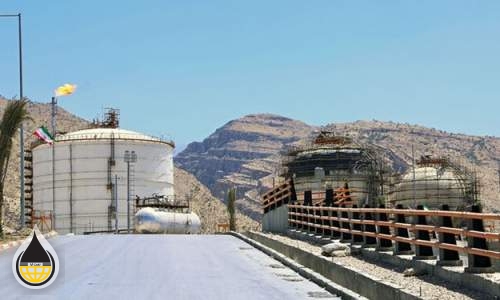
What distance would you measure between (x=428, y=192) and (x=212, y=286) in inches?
1823

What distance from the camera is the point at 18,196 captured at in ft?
341

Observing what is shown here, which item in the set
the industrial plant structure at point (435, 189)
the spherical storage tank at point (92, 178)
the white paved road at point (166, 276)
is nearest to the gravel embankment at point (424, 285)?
the white paved road at point (166, 276)

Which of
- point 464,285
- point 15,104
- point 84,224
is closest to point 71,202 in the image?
point 84,224

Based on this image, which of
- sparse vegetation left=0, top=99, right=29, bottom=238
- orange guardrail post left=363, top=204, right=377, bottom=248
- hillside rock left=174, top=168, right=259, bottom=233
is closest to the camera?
orange guardrail post left=363, top=204, right=377, bottom=248

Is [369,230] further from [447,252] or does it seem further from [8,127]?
[8,127]

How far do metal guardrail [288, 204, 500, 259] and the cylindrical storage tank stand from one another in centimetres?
2936

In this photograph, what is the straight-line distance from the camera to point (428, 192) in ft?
197

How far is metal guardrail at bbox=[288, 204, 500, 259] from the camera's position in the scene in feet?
40.7

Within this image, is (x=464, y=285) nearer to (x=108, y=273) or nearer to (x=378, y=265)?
(x=378, y=265)

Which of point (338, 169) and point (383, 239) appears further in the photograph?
point (338, 169)

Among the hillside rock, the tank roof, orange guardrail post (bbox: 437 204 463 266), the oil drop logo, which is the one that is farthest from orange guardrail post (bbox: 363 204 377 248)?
the hillside rock

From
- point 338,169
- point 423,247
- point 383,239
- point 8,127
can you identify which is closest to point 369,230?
point 383,239

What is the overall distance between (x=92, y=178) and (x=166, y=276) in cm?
5786

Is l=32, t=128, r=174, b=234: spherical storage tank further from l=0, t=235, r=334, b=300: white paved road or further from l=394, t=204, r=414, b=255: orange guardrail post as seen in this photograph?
l=394, t=204, r=414, b=255: orange guardrail post
